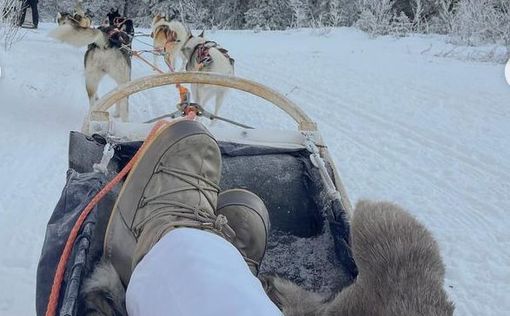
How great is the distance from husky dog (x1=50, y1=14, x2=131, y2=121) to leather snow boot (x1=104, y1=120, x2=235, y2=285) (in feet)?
9.95

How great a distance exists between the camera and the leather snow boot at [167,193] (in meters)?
1.32

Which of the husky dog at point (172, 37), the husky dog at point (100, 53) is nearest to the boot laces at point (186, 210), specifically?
the husky dog at point (100, 53)

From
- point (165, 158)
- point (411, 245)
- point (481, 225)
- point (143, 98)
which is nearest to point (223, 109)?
point (143, 98)

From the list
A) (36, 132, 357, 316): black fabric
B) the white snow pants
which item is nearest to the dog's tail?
(36, 132, 357, 316): black fabric

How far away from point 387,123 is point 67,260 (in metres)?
4.00

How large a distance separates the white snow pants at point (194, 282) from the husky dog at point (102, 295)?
150mm

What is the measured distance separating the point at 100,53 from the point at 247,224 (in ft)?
11.0

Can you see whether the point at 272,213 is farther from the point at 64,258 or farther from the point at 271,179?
the point at 64,258

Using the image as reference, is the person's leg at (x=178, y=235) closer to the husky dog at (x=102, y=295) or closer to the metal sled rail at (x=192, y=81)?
the husky dog at (x=102, y=295)

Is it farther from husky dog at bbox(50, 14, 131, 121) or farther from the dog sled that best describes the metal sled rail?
husky dog at bbox(50, 14, 131, 121)

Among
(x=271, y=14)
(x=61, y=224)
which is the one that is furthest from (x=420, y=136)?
(x=271, y=14)

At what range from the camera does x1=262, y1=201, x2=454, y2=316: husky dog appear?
0.87m

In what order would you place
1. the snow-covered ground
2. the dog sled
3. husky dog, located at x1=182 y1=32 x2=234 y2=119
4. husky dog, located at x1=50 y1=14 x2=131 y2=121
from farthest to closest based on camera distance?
husky dog, located at x1=50 y1=14 x2=131 y2=121 < husky dog, located at x1=182 y1=32 x2=234 y2=119 < the snow-covered ground < the dog sled

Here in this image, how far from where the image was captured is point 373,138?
445 centimetres
